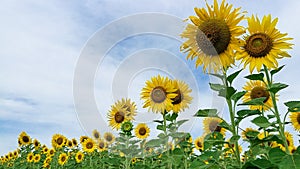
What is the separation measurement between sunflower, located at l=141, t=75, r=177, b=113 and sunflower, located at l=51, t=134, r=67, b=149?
6605 millimetres

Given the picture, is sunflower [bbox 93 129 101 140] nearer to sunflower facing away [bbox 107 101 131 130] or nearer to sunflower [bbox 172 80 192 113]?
sunflower facing away [bbox 107 101 131 130]

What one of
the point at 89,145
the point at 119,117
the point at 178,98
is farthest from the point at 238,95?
the point at 89,145

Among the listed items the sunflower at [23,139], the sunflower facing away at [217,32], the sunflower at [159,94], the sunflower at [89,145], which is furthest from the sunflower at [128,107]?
the sunflower at [23,139]

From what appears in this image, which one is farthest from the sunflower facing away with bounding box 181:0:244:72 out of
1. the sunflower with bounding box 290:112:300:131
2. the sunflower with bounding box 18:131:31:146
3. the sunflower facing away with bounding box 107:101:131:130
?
the sunflower with bounding box 18:131:31:146

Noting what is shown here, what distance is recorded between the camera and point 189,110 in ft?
13.9

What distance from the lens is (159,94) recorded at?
4.24m

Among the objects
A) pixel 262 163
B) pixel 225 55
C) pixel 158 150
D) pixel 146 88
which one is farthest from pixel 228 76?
pixel 158 150

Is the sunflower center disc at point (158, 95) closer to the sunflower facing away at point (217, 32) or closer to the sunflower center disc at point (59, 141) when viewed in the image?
the sunflower facing away at point (217, 32)

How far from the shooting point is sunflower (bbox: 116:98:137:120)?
5.06 meters

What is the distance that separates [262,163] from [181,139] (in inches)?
63.3

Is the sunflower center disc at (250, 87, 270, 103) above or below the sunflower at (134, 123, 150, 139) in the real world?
below

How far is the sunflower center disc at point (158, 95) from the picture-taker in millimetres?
4191

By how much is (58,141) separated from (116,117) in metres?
5.36

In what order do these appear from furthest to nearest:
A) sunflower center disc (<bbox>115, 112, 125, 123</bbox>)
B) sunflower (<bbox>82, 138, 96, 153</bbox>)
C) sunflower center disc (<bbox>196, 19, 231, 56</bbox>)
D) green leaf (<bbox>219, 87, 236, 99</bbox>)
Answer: sunflower (<bbox>82, 138, 96, 153</bbox>) → sunflower center disc (<bbox>115, 112, 125, 123</bbox>) → sunflower center disc (<bbox>196, 19, 231, 56</bbox>) → green leaf (<bbox>219, 87, 236, 99</bbox>)
